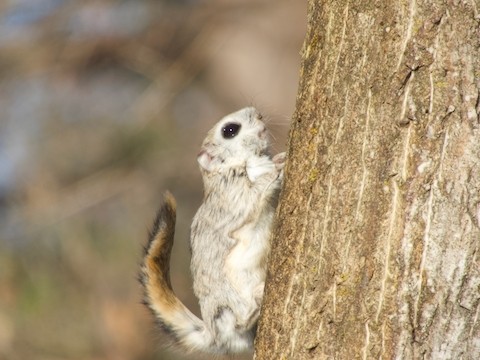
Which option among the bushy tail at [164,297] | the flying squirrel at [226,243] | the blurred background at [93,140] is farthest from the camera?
the blurred background at [93,140]

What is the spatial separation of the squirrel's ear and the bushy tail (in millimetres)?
254

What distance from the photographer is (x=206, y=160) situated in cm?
303

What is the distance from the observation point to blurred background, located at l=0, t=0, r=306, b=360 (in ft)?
21.3

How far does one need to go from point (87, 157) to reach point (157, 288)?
4.35 m

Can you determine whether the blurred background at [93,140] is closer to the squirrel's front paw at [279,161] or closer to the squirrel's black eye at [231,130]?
the squirrel's black eye at [231,130]

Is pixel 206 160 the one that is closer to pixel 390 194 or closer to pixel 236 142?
pixel 236 142

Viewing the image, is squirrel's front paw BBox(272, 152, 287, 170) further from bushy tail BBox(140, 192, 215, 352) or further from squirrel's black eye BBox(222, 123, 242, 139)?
bushy tail BBox(140, 192, 215, 352)

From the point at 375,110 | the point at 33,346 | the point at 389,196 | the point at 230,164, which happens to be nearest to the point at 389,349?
the point at 389,196

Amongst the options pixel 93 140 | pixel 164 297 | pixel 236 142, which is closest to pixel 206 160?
pixel 236 142

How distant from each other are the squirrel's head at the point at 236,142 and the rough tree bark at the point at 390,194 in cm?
88

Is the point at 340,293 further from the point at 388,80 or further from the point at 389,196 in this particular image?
the point at 388,80

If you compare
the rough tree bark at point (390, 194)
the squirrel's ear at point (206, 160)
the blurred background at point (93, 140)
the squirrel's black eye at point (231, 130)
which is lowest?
the rough tree bark at point (390, 194)

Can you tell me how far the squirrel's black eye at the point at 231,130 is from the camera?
2966 millimetres

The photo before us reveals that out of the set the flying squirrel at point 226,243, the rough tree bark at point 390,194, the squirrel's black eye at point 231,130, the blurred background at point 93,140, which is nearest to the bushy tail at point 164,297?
the flying squirrel at point 226,243
